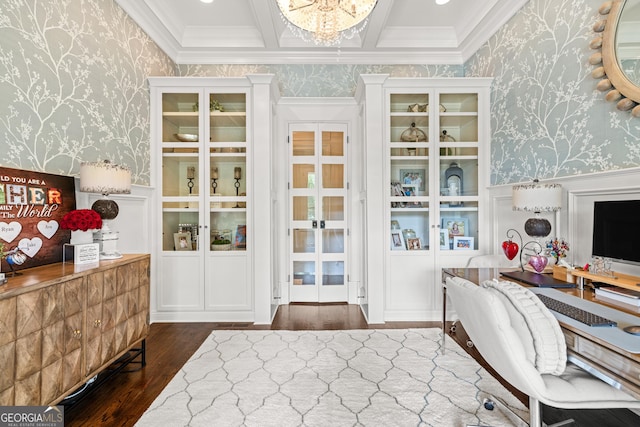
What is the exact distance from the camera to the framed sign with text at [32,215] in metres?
1.64

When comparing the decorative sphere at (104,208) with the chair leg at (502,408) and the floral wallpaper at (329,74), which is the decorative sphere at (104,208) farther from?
the chair leg at (502,408)

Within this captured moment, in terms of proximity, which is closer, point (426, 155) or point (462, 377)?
point (462, 377)

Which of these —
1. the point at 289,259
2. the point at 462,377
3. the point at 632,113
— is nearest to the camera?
the point at 632,113

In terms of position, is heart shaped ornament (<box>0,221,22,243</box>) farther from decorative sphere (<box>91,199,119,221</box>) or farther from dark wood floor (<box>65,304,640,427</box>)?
dark wood floor (<box>65,304,640,427</box>)

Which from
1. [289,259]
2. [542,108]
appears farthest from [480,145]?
[289,259]

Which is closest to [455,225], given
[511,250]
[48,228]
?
[511,250]

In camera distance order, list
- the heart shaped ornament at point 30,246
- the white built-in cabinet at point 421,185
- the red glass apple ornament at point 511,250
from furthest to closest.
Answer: the white built-in cabinet at point 421,185
the red glass apple ornament at point 511,250
the heart shaped ornament at point 30,246

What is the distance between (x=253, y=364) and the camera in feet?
7.77

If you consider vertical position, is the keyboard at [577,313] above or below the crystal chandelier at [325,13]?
below

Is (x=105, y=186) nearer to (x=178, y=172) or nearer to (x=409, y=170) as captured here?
(x=178, y=172)

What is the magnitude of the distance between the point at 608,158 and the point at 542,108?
0.75 metres

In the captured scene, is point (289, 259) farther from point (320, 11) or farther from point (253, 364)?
point (320, 11)

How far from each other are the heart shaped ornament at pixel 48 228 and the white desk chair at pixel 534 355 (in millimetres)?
2478

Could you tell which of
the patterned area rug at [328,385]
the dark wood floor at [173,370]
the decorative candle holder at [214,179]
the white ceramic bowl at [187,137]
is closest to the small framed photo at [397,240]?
the dark wood floor at [173,370]
